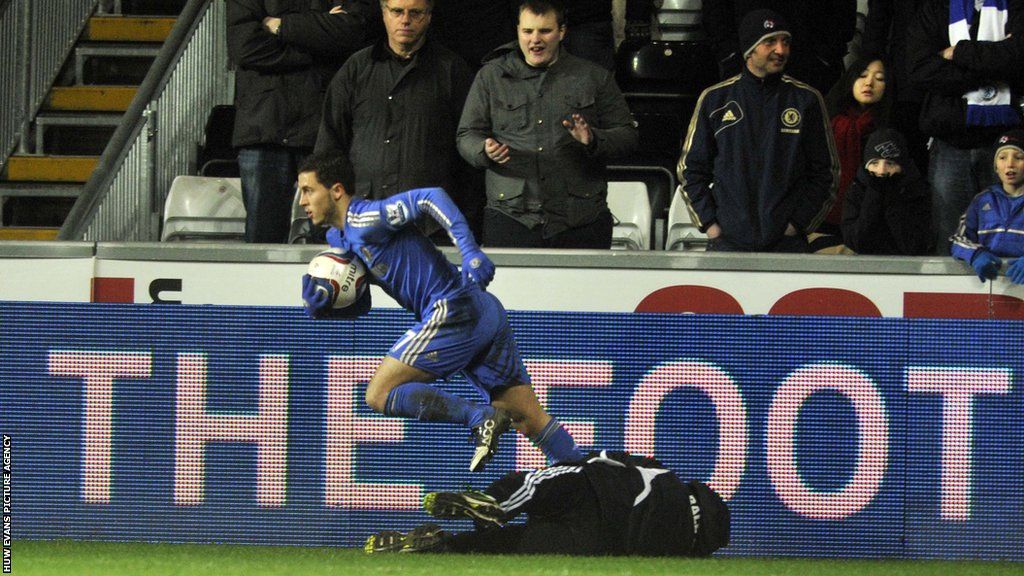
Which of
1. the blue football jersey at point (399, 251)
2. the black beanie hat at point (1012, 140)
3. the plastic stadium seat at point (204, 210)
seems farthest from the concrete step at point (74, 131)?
the black beanie hat at point (1012, 140)

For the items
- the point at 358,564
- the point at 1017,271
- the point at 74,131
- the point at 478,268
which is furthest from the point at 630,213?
the point at 74,131

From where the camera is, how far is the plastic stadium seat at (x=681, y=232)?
27.4 ft

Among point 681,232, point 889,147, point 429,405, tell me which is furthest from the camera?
point 681,232

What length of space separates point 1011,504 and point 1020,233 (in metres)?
1.28

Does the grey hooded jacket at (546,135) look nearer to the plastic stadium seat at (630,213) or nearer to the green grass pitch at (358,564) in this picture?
the plastic stadium seat at (630,213)

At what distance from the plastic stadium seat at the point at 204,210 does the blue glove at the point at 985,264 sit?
3.94 metres

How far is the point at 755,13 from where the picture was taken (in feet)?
24.2

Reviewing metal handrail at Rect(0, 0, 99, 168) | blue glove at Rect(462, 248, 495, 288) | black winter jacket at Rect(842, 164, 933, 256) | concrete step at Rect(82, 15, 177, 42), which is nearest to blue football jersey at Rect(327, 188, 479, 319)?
blue glove at Rect(462, 248, 495, 288)

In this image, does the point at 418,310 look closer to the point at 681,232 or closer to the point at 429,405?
the point at 429,405

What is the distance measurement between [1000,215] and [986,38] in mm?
1316

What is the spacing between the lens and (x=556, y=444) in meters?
6.36

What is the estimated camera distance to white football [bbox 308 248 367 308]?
20.0 feet

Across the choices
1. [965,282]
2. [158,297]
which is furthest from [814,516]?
[158,297]

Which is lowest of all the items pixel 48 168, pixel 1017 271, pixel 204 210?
pixel 1017 271
